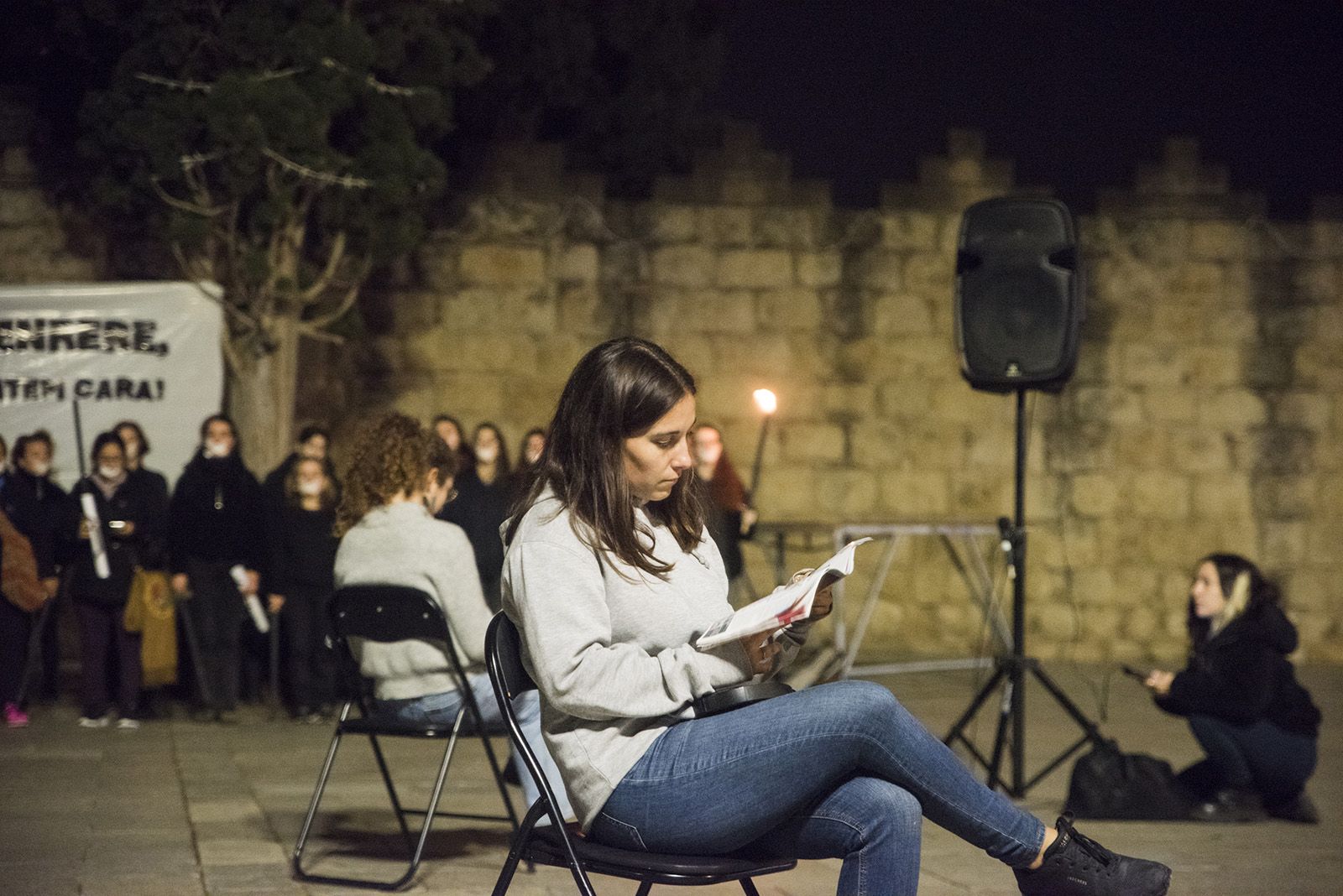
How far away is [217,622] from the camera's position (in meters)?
8.92

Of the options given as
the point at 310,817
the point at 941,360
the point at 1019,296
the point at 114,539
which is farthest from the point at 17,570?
the point at 941,360

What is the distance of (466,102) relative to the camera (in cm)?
1287

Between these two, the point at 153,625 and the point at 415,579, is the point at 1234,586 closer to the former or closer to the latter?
the point at 415,579

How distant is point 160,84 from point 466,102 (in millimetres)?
3857

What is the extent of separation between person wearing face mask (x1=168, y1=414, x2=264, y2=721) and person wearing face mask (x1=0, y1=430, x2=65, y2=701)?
58 centimetres

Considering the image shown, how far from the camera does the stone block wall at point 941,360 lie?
11.1m

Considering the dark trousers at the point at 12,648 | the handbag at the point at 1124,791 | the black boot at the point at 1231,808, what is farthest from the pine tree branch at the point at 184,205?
the black boot at the point at 1231,808

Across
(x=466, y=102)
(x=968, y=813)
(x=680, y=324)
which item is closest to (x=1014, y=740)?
(x=968, y=813)

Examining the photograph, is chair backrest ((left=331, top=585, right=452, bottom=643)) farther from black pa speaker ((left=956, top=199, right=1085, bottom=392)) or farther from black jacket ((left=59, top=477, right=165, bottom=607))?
black jacket ((left=59, top=477, right=165, bottom=607))

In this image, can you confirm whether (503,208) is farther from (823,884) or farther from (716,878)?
(716,878)

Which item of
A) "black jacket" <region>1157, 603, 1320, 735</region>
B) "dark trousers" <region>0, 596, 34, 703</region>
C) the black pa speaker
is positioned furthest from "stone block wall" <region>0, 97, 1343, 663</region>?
"black jacket" <region>1157, 603, 1320, 735</region>

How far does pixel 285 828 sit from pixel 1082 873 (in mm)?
3494

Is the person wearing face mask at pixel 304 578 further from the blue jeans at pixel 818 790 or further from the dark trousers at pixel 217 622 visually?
the blue jeans at pixel 818 790

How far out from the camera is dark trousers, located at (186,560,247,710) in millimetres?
8844
